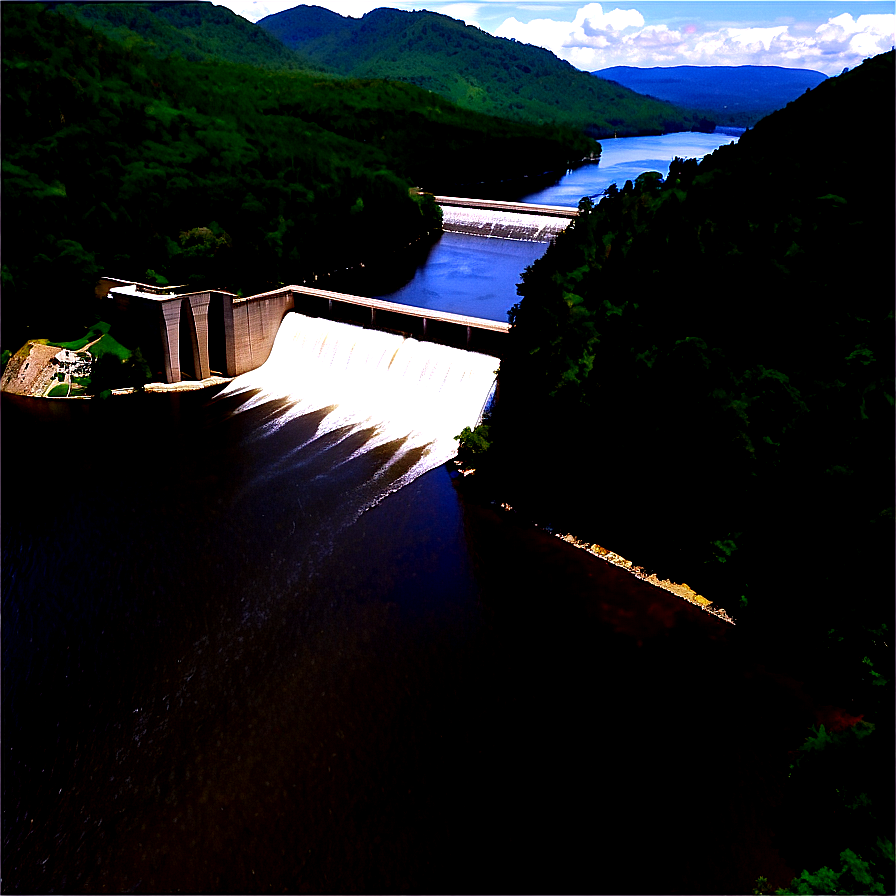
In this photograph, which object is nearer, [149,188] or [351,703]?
[351,703]

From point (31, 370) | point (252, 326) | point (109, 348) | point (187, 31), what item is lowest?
point (31, 370)

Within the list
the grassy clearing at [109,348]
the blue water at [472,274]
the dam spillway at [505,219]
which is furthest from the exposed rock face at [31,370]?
the dam spillway at [505,219]

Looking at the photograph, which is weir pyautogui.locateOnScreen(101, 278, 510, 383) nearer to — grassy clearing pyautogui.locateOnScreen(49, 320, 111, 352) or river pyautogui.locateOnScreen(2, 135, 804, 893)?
grassy clearing pyautogui.locateOnScreen(49, 320, 111, 352)

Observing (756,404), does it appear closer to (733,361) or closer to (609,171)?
(733,361)

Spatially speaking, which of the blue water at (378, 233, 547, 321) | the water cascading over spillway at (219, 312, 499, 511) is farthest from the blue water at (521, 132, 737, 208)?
the water cascading over spillway at (219, 312, 499, 511)

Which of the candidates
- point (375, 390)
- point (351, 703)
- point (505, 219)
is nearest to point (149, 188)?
point (375, 390)

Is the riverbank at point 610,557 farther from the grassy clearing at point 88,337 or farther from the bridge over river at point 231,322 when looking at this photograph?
the grassy clearing at point 88,337
